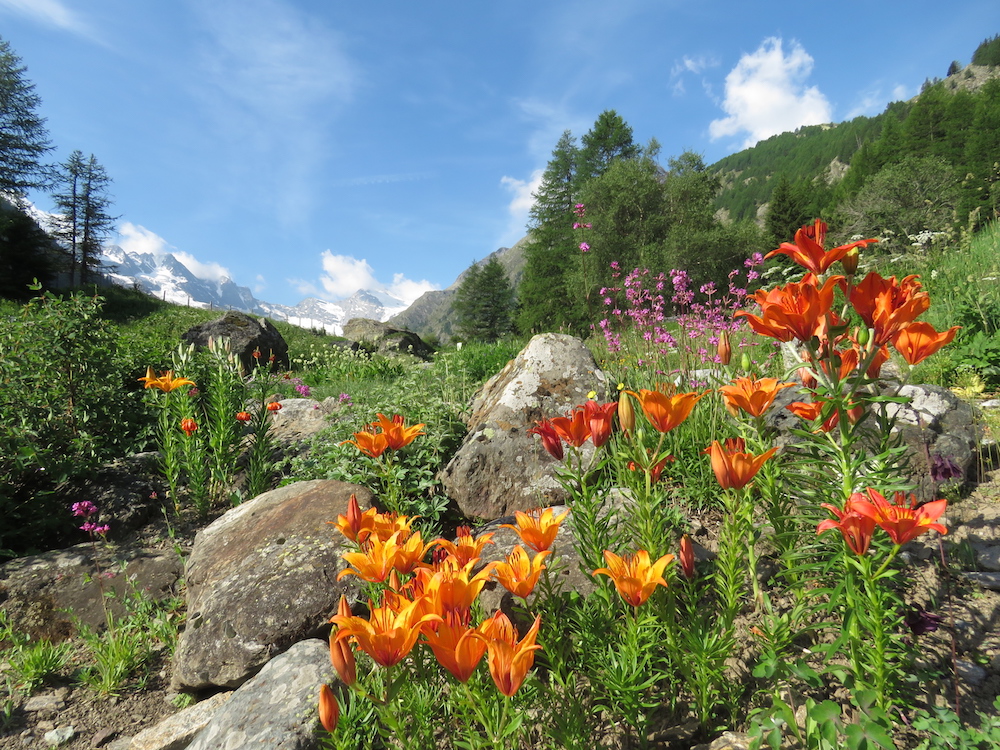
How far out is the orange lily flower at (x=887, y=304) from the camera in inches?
55.6

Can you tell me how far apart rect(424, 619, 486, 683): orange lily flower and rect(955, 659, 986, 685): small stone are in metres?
1.98

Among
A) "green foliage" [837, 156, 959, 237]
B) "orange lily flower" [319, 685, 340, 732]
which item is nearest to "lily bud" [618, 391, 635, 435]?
"orange lily flower" [319, 685, 340, 732]

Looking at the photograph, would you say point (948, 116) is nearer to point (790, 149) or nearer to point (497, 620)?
point (497, 620)

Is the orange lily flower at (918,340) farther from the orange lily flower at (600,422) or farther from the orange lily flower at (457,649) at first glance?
the orange lily flower at (457,649)

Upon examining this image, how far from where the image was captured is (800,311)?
4.66ft

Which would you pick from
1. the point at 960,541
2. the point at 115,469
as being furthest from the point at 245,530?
the point at 960,541

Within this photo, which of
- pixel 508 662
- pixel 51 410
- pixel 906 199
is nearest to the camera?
pixel 508 662

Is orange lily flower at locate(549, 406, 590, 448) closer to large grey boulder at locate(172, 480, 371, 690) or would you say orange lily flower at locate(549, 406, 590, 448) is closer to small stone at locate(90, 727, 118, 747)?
large grey boulder at locate(172, 480, 371, 690)

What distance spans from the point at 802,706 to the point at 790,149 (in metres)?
197

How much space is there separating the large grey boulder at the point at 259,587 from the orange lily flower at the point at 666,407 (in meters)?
1.58

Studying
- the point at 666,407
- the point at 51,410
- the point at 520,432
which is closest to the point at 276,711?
the point at 666,407

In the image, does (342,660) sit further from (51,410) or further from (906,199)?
(906,199)

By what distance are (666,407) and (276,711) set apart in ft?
6.31

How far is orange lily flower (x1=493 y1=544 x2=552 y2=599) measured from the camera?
1294mm
